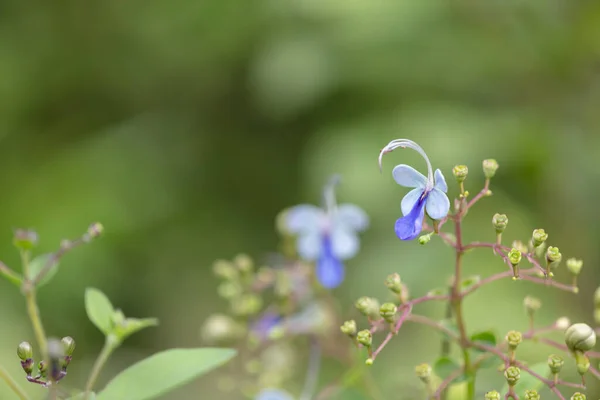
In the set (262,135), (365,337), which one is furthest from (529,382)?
(262,135)

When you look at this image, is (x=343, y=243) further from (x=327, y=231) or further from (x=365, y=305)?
(x=365, y=305)

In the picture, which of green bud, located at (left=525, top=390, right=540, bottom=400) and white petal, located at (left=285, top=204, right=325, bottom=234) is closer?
green bud, located at (left=525, top=390, right=540, bottom=400)

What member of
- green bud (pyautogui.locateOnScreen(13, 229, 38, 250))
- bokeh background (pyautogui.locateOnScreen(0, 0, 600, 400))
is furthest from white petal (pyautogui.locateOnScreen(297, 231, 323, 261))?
bokeh background (pyautogui.locateOnScreen(0, 0, 600, 400))

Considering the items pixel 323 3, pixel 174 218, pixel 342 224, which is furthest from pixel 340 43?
pixel 342 224

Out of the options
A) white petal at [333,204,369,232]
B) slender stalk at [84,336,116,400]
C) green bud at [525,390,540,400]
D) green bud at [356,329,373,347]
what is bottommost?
green bud at [525,390,540,400]

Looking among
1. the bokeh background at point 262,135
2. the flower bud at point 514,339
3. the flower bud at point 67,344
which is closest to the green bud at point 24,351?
the flower bud at point 67,344

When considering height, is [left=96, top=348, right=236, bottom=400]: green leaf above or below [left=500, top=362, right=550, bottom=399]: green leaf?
above

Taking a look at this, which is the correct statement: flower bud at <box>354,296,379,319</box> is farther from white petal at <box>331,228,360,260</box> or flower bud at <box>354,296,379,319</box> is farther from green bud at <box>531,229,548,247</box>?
white petal at <box>331,228,360,260</box>
